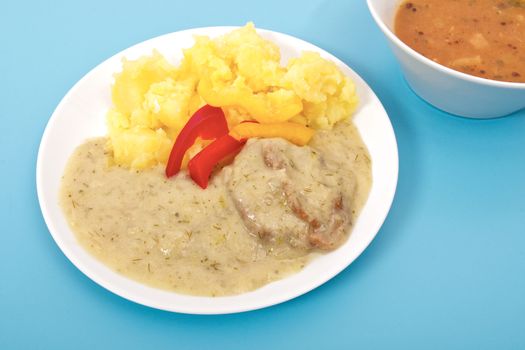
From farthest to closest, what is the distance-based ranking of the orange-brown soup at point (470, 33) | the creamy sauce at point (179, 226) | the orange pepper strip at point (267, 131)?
the orange-brown soup at point (470, 33) < the orange pepper strip at point (267, 131) < the creamy sauce at point (179, 226)

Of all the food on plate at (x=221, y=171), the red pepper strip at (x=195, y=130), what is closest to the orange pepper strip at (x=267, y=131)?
the food on plate at (x=221, y=171)

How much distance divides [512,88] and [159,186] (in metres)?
2.05

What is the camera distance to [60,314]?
312 centimetres

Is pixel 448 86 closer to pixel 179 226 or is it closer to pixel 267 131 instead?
pixel 267 131

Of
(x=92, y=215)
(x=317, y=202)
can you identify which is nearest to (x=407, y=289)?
(x=317, y=202)

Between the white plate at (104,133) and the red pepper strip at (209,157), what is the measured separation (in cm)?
70

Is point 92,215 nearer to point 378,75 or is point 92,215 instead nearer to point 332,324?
point 332,324

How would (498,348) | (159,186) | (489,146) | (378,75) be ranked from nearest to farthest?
1. (498,348)
2. (159,186)
3. (489,146)
4. (378,75)

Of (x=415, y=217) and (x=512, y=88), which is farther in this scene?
(x=415, y=217)

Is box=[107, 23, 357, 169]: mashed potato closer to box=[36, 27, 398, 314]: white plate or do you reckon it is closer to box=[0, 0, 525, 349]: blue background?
box=[36, 27, 398, 314]: white plate

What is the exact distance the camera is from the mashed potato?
3342mm

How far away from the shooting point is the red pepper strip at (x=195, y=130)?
333 centimetres

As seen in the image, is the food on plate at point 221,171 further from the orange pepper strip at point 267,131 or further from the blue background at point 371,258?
the blue background at point 371,258

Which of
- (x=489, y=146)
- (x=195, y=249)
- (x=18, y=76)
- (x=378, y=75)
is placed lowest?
(x=489, y=146)
